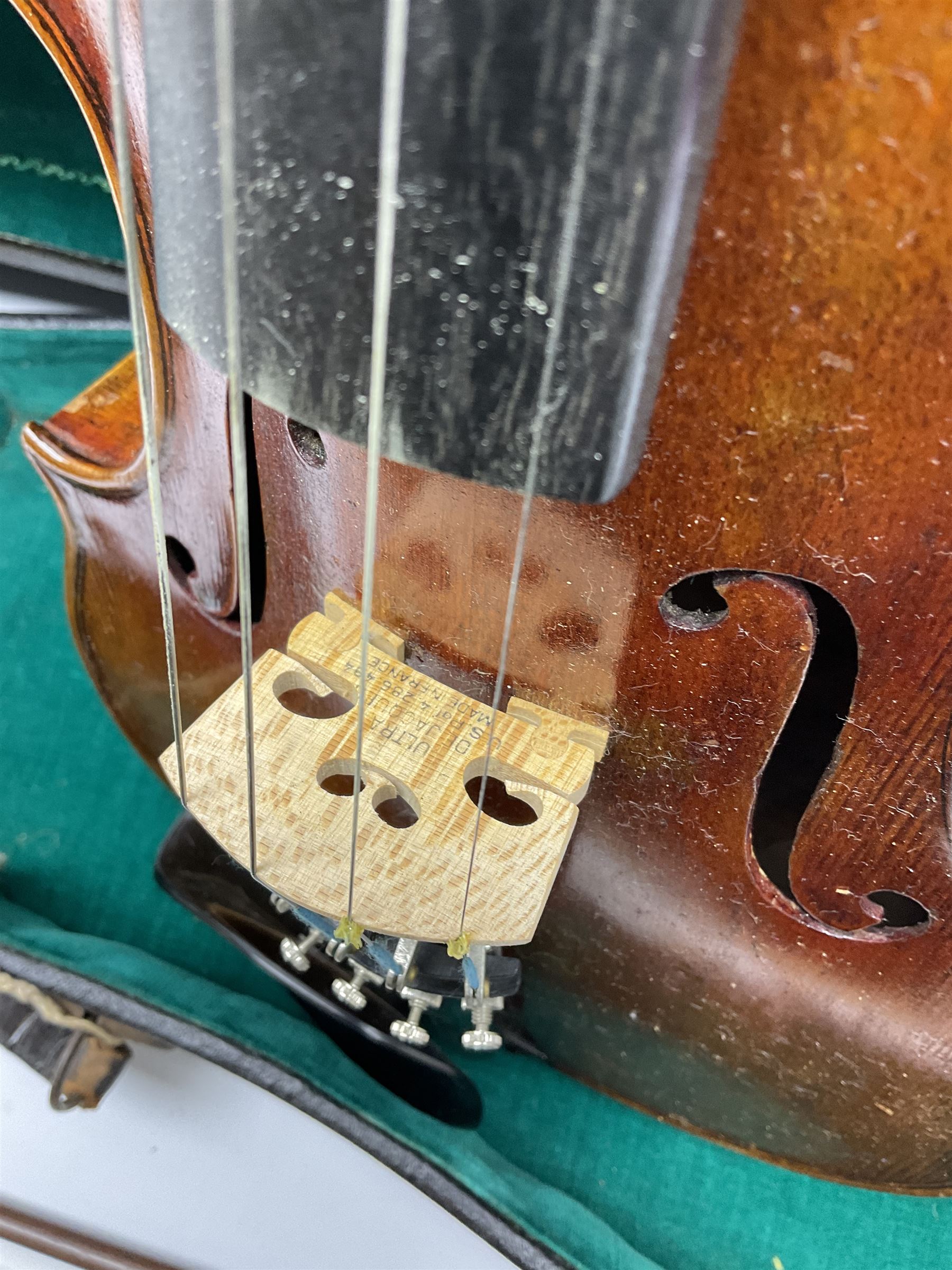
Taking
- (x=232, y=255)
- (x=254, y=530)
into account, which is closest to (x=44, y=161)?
(x=254, y=530)

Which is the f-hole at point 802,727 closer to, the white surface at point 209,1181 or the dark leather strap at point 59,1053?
the white surface at point 209,1181

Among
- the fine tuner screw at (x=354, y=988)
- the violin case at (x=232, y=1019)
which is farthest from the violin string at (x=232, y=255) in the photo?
the violin case at (x=232, y=1019)

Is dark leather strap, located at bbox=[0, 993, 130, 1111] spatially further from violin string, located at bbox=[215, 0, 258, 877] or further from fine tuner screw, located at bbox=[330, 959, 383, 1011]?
violin string, located at bbox=[215, 0, 258, 877]

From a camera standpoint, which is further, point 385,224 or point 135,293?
point 135,293

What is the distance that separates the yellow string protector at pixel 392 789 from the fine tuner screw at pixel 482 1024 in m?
0.17

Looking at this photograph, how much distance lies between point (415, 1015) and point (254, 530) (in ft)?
1.20

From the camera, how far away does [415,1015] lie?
720mm

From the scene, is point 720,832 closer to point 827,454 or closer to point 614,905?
point 614,905

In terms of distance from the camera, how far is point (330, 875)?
54 cm

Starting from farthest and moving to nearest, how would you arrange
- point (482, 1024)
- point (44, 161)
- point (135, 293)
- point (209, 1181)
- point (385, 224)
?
point (44, 161)
point (209, 1181)
point (482, 1024)
point (135, 293)
point (385, 224)

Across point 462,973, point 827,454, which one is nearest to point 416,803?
point 462,973

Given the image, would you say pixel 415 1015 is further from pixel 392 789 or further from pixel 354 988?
pixel 392 789

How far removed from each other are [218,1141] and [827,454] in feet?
2.36

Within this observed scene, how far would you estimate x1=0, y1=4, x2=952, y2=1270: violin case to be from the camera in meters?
0.76
